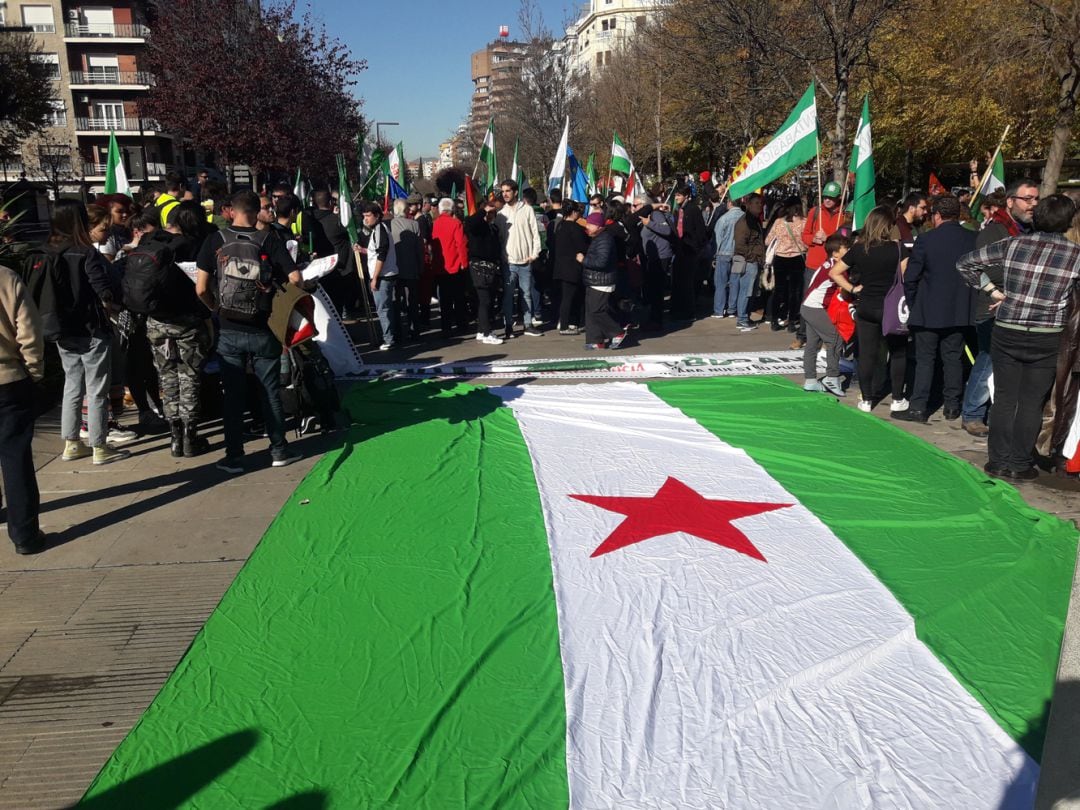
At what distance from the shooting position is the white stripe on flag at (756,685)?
3221mm

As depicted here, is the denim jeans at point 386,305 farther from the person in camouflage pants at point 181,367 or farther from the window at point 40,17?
the window at point 40,17

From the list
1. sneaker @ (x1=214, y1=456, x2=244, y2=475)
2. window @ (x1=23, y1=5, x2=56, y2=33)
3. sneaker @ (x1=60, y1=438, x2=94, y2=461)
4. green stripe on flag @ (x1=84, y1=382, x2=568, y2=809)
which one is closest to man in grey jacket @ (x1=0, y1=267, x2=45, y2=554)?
green stripe on flag @ (x1=84, y1=382, x2=568, y2=809)

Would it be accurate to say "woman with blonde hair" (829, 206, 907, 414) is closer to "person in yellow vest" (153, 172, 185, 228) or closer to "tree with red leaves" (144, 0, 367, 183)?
"person in yellow vest" (153, 172, 185, 228)

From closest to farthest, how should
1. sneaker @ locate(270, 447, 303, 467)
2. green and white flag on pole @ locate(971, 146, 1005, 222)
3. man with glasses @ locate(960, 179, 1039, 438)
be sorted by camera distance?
1. sneaker @ locate(270, 447, 303, 467)
2. man with glasses @ locate(960, 179, 1039, 438)
3. green and white flag on pole @ locate(971, 146, 1005, 222)

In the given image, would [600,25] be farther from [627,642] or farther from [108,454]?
[627,642]

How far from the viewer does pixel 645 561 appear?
5.00m

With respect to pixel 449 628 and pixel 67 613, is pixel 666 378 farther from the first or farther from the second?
pixel 67 613

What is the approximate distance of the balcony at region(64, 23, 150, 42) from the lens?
194 feet

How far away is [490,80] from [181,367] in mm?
148520

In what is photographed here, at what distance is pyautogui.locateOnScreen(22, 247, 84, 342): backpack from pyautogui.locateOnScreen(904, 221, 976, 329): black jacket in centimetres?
656

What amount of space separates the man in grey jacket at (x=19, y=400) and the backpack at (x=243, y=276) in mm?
1366

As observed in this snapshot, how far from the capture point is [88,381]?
686cm

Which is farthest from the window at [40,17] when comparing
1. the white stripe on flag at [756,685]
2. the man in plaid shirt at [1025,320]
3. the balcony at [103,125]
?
the man in plaid shirt at [1025,320]

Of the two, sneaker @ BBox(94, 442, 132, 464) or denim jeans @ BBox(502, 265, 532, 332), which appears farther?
denim jeans @ BBox(502, 265, 532, 332)
